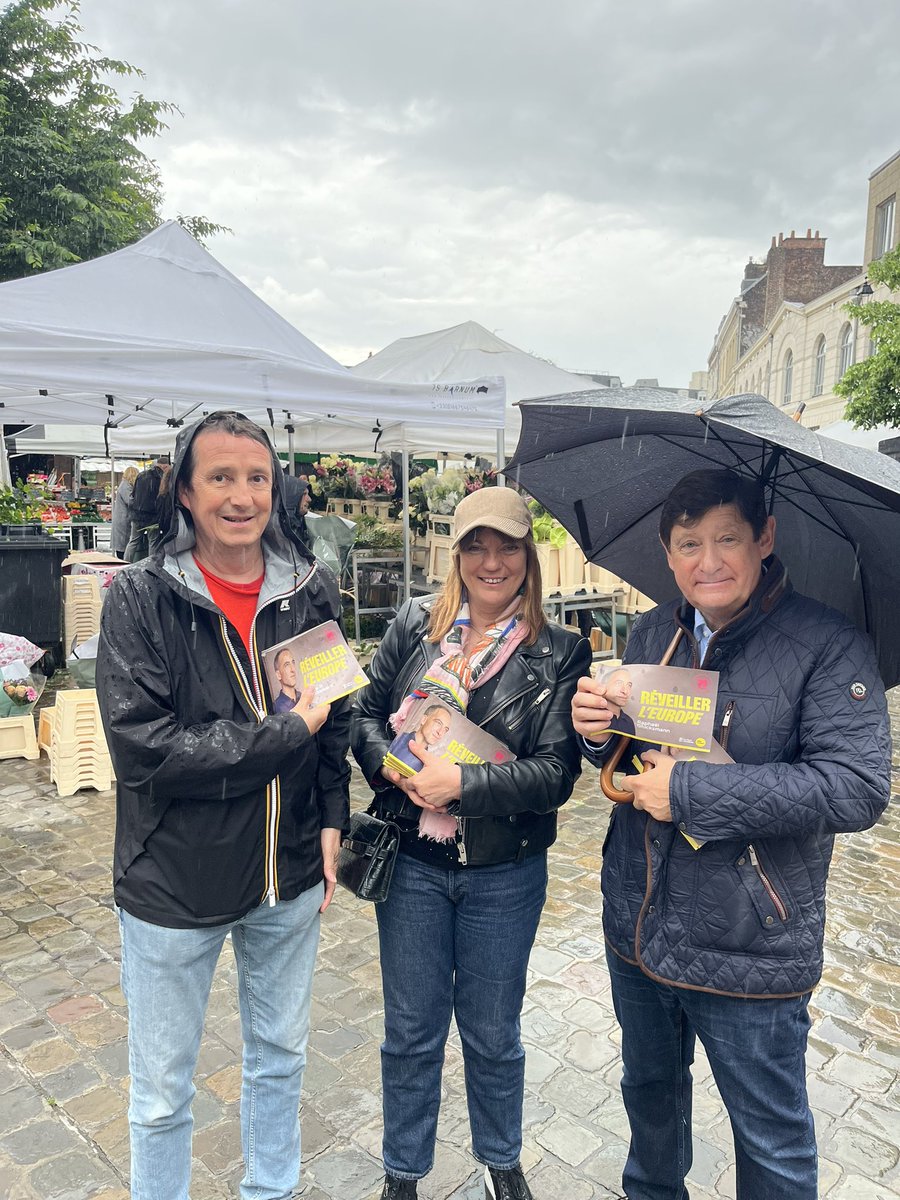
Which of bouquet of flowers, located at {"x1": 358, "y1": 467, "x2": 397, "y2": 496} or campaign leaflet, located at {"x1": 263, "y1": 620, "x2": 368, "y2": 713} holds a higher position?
bouquet of flowers, located at {"x1": 358, "y1": 467, "x2": 397, "y2": 496}

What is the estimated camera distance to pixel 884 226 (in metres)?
30.6

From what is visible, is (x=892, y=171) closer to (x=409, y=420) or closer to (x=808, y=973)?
(x=409, y=420)

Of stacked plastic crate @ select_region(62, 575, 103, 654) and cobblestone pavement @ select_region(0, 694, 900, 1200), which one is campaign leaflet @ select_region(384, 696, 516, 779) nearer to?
cobblestone pavement @ select_region(0, 694, 900, 1200)

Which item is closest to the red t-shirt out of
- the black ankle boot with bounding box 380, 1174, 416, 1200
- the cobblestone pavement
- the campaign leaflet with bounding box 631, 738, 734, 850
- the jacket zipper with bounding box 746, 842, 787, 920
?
the campaign leaflet with bounding box 631, 738, 734, 850

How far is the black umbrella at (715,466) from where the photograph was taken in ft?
5.04

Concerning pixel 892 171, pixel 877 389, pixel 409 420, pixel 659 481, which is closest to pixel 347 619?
pixel 409 420

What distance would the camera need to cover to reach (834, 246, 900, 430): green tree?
15.8 metres

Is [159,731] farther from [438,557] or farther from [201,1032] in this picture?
[438,557]

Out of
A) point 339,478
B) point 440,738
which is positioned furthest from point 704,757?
point 339,478

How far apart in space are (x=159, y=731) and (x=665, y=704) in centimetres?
106

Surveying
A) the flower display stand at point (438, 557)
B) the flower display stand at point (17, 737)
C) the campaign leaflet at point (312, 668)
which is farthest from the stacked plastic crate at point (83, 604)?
the campaign leaflet at point (312, 668)

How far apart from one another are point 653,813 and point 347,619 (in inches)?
363

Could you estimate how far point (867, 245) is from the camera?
1254 inches

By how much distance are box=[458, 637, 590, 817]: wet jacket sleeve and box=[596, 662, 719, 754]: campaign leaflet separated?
27 centimetres
